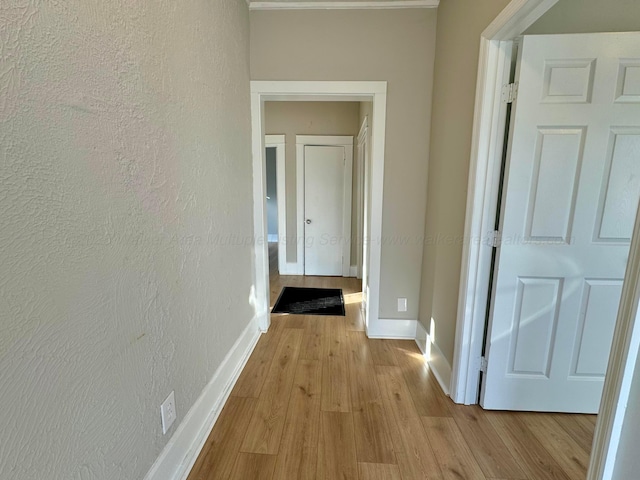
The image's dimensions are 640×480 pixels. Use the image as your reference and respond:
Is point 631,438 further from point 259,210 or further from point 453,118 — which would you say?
point 259,210

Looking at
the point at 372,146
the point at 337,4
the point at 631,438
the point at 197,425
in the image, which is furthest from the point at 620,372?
the point at 337,4

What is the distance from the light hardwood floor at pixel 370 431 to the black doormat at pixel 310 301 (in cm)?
94

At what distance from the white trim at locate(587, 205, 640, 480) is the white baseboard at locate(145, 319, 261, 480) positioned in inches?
60.4

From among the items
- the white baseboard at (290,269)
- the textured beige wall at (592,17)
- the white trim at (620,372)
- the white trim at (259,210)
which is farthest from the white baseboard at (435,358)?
the white baseboard at (290,269)

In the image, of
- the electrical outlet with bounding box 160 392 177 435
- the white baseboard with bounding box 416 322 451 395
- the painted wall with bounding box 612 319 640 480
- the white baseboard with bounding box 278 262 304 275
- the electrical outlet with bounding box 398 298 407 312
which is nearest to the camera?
the painted wall with bounding box 612 319 640 480

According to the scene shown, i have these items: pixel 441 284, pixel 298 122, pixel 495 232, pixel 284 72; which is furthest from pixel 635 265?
pixel 298 122

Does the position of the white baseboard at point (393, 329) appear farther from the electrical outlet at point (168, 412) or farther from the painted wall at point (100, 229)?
the electrical outlet at point (168, 412)

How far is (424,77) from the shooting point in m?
2.25

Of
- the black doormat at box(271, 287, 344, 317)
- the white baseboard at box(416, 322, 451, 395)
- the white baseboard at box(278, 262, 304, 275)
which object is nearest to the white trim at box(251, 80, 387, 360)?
the white baseboard at box(416, 322, 451, 395)

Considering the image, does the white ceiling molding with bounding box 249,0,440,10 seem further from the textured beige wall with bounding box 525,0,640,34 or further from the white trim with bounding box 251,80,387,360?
the textured beige wall with bounding box 525,0,640,34

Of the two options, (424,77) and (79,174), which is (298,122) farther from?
(79,174)

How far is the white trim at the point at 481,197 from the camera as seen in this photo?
4.81ft

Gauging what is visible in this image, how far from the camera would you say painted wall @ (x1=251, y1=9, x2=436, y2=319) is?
2207mm

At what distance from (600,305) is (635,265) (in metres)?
1.01
